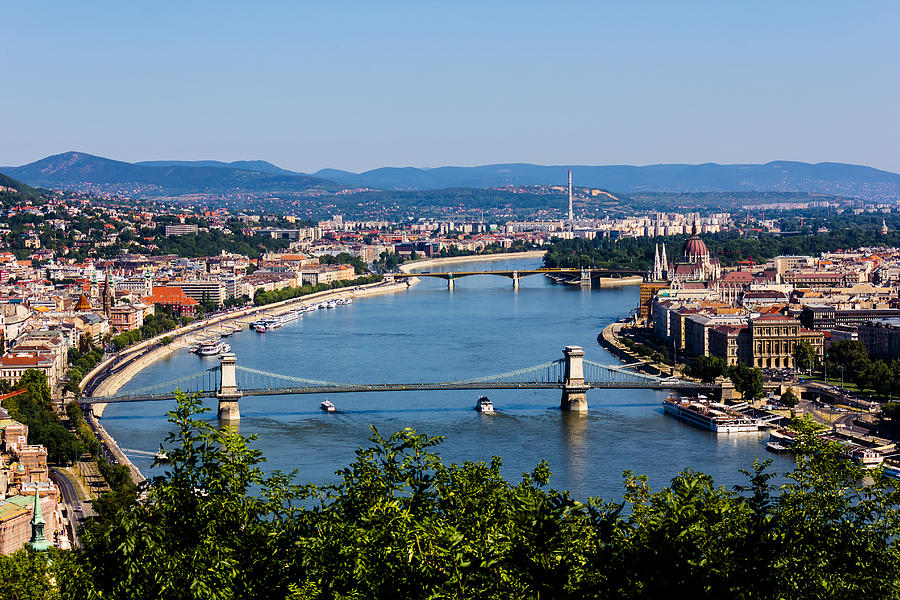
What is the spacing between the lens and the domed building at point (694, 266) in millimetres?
32531

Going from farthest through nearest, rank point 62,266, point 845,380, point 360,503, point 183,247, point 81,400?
point 183,247, point 62,266, point 845,380, point 81,400, point 360,503

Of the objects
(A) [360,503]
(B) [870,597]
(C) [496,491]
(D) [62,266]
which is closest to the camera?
(B) [870,597]

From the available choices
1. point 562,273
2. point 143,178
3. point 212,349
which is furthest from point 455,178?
point 212,349

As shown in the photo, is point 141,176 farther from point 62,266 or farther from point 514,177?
point 62,266

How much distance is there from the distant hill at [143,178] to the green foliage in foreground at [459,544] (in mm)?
111028

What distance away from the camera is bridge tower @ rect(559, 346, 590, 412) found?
15117mm

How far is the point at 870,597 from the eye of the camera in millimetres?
4781

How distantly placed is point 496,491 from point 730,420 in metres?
9.03

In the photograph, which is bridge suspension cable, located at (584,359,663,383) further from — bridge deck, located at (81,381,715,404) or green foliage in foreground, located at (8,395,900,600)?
green foliage in foreground, located at (8,395,900,600)

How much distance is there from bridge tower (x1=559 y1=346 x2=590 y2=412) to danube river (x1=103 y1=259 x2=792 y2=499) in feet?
0.56

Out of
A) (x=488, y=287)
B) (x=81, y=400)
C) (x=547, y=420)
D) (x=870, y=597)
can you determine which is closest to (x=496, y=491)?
(x=870, y=597)

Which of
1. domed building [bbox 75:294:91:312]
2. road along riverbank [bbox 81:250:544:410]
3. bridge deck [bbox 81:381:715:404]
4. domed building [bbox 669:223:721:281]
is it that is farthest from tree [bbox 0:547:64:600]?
domed building [bbox 669:223:721:281]

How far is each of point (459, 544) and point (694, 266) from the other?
28820 millimetres

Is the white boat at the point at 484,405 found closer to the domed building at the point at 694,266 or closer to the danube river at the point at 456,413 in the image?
the danube river at the point at 456,413
